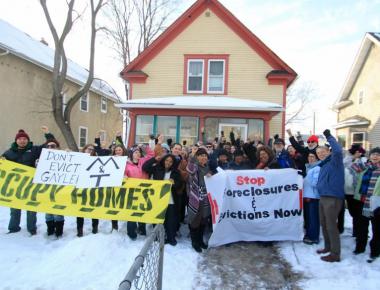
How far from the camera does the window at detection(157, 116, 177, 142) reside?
1262cm

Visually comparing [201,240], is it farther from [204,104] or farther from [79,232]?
[204,104]

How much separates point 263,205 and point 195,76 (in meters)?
9.28

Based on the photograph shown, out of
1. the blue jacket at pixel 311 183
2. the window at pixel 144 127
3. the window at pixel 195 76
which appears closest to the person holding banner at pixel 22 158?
the blue jacket at pixel 311 183

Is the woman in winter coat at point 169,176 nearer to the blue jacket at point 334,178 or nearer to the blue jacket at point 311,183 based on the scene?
the blue jacket at point 311,183

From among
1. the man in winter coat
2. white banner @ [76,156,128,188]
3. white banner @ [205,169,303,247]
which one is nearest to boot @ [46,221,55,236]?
white banner @ [76,156,128,188]

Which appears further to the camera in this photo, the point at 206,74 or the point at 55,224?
the point at 206,74

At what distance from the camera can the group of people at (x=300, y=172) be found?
480 centimetres

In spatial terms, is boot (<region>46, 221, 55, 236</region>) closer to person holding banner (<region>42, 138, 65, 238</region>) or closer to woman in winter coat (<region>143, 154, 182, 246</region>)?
person holding banner (<region>42, 138, 65, 238</region>)

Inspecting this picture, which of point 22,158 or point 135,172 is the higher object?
point 22,158

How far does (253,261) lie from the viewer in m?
4.98

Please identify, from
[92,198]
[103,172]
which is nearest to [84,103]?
[103,172]

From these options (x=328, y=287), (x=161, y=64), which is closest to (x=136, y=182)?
(x=328, y=287)

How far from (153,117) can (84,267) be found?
28.4 ft

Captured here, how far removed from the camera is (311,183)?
18.0ft
